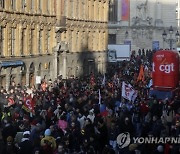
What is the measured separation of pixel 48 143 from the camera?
17.1m

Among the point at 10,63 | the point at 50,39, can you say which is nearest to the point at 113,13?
the point at 50,39

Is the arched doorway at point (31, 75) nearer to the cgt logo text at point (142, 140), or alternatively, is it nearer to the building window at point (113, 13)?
the cgt logo text at point (142, 140)

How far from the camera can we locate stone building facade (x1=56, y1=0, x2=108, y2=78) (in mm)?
50531

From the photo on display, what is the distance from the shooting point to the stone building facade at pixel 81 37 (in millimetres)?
50531

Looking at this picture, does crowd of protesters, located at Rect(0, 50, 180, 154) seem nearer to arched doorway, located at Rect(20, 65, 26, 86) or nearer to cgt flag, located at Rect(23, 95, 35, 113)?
cgt flag, located at Rect(23, 95, 35, 113)

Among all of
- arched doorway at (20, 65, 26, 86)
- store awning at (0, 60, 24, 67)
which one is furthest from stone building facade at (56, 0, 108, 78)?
store awning at (0, 60, 24, 67)

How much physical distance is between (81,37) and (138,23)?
33.4m

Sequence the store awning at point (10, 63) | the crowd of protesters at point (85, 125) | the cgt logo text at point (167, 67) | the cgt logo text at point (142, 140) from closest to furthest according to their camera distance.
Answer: the crowd of protesters at point (85, 125) < the cgt logo text at point (142, 140) < the cgt logo text at point (167, 67) < the store awning at point (10, 63)

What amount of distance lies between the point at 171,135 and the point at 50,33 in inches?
1220

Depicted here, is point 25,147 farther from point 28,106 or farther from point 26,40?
point 26,40

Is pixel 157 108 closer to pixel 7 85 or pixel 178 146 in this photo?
pixel 178 146

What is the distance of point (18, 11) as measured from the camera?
4181 centimetres

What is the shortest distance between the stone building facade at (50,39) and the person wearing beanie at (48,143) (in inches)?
832

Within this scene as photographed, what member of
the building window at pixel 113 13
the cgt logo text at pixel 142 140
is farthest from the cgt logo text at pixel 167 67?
the building window at pixel 113 13
